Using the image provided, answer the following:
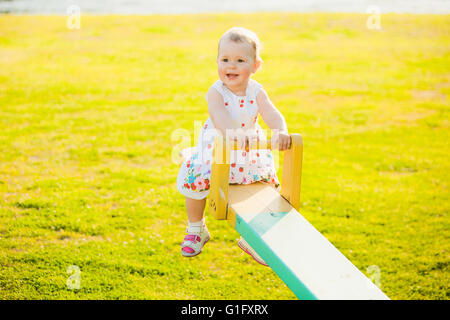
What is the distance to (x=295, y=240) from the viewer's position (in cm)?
304

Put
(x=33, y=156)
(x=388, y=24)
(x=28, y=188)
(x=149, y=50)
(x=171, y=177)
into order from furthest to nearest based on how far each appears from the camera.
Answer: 1. (x=388, y=24)
2. (x=149, y=50)
3. (x=33, y=156)
4. (x=171, y=177)
5. (x=28, y=188)

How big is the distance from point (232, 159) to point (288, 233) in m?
0.80

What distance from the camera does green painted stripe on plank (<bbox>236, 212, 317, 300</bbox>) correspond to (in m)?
2.66

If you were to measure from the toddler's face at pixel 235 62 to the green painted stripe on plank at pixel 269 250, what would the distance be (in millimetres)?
941

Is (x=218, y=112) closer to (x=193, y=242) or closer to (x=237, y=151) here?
(x=237, y=151)

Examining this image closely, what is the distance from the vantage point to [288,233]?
3121 millimetres

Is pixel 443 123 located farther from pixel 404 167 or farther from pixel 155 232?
pixel 155 232

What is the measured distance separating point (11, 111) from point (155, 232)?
6.09 meters

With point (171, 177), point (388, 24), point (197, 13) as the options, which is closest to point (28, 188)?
point (171, 177)
